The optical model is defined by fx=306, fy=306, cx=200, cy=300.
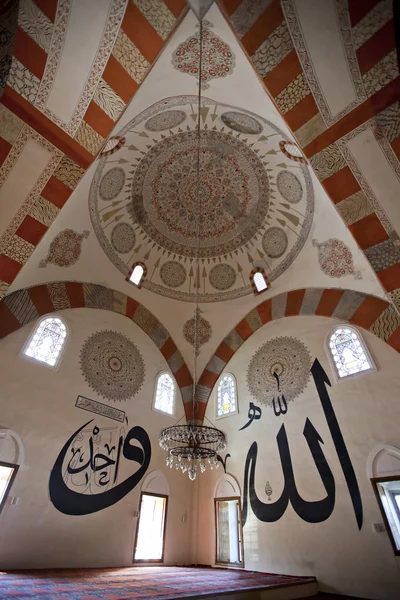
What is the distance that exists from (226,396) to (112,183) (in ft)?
15.4

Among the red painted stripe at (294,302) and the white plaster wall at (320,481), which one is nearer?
the white plaster wall at (320,481)

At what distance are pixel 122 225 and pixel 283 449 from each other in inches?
192

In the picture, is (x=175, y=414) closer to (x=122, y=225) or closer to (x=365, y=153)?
(x=122, y=225)

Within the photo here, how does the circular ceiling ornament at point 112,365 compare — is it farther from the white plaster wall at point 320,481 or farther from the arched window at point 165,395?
the white plaster wall at point 320,481

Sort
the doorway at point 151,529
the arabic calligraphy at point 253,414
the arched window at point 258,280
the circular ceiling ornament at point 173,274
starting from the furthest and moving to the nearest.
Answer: the circular ceiling ornament at point 173,274 < the arched window at point 258,280 < the arabic calligraphy at point 253,414 < the doorway at point 151,529

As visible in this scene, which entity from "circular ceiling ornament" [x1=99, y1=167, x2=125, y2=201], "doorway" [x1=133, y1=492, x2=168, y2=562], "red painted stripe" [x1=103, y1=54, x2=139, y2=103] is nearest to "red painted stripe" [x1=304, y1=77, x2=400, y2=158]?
"red painted stripe" [x1=103, y1=54, x2=139, y2=103]

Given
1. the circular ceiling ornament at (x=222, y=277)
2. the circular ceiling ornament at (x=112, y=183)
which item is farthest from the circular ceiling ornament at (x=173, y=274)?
the circular ceiling ornament at (x=112, y=183)

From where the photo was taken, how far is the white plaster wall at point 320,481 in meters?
3.79

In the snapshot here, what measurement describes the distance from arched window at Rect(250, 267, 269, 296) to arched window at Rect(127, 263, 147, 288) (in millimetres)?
2285

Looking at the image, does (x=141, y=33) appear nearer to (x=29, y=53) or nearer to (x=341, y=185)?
(x=29, y=53)

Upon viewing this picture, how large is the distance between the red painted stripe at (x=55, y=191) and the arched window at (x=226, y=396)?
471 cm

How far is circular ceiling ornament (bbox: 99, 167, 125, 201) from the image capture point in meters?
5.18

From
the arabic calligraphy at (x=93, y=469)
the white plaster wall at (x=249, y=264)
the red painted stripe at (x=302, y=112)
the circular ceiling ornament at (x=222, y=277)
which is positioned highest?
the circular ceiling ornament at (x=222, y=277)

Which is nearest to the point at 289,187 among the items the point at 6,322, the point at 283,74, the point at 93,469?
the point at 283,74
